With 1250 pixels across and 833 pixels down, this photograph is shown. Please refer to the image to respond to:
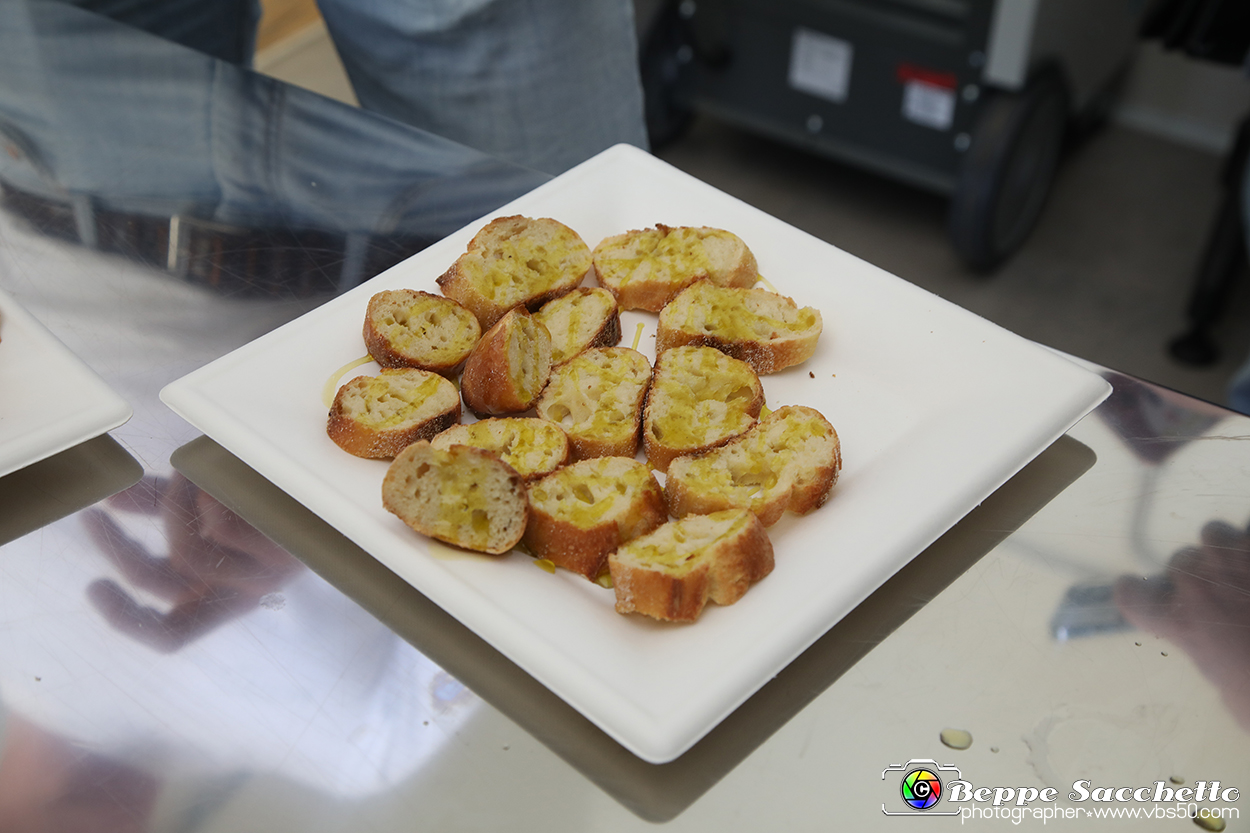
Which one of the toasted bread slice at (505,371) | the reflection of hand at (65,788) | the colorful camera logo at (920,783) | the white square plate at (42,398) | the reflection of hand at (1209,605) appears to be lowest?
the reflection of hand at (65,788)

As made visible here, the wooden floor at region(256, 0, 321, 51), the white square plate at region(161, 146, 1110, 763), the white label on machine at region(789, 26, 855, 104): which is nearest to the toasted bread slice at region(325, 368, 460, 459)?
the white square plate at region(161, 146, 1110, 763)

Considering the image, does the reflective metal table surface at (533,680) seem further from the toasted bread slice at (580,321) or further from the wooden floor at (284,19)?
the wooden floor at (284,19)

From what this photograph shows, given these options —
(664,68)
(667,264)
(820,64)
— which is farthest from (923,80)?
(667,264)

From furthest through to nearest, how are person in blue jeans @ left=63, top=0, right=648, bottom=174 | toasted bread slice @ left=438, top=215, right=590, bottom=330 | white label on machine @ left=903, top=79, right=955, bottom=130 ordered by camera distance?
white label on machine @ left=903, top=79, right=955, bottom=130 < person in blue jeans @ left=63, top=0, right=648, bottom=174 < toasted bread slice @ left=438, top=215, right=590, bottom=330

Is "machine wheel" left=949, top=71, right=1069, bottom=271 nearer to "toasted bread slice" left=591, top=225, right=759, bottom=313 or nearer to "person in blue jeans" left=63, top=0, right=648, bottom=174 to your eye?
"person in blue jeans" left=63, top=0, right=648, bottom=174

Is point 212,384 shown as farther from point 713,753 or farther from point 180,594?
point 713,753

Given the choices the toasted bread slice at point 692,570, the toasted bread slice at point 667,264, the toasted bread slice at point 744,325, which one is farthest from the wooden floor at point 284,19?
the toasted bread slice at point 692,570
